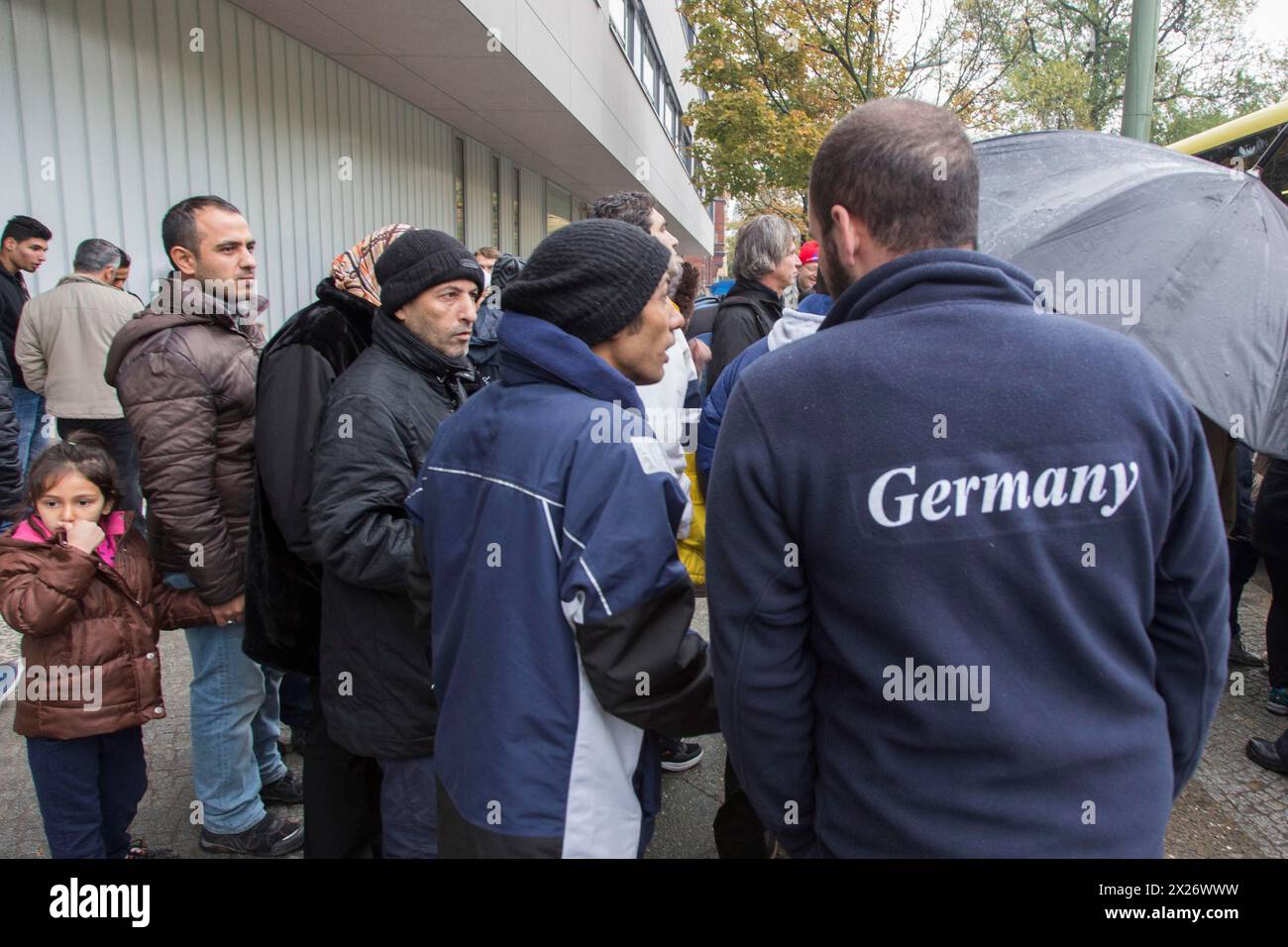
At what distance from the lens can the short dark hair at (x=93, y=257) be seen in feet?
16.1

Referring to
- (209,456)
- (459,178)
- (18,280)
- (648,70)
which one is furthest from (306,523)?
(648,70)

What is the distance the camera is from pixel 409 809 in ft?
7.58

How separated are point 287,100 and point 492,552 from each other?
23.4 feet

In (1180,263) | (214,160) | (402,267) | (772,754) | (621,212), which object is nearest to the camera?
(772,754)

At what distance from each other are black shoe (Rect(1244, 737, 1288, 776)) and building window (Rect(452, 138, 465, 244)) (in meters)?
10.5

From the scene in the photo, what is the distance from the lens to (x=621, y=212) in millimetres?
3639

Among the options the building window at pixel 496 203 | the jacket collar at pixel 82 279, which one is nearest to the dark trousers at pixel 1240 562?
the jacket collar at pixel 82 279

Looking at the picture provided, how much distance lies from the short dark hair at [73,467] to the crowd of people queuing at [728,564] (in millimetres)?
11

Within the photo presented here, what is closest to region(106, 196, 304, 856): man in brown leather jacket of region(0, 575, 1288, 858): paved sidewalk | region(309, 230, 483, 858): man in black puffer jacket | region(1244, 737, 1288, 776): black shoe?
region(0, 575, 1288, 858): paved sidewalk

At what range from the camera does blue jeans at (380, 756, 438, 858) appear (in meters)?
2.29

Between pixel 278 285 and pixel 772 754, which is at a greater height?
pixel 278 285
